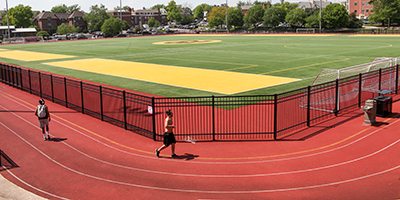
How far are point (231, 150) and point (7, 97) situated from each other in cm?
1785

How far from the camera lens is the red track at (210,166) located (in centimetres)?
912

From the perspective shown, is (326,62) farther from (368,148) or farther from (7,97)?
(7,97)

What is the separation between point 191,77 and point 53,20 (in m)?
175

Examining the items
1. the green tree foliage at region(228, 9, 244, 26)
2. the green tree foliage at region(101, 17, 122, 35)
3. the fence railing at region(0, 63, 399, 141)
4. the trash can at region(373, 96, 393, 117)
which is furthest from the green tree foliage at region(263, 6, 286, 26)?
the trash can at region(373, 96, 393, 117)

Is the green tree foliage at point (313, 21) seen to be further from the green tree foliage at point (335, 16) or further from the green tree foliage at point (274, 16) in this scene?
the green tree foliage at point (274, 16)

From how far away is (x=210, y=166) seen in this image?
10750 mm

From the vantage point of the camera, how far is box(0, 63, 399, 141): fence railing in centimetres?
1340

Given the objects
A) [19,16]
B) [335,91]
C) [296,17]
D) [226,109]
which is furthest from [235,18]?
[226,109]

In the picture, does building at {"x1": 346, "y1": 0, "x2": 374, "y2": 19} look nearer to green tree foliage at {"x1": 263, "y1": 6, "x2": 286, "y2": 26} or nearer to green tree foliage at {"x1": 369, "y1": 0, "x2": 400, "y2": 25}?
green tree foliage at {"x1": 369, "y1": 0, "x2": 400, "y2": 25}

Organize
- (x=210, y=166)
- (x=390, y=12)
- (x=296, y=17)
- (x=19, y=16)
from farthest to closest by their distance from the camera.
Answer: (x=19, y=16) < (x=296, y=17) < (x=390, y=12) < (x=210, y=166)

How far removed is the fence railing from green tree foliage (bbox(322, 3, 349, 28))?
87.6 metres

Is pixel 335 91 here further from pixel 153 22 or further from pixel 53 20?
pixel 153 22

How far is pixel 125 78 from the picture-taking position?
94.9 ft

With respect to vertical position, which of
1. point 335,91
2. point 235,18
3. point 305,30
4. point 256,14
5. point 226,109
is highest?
point 256,14
